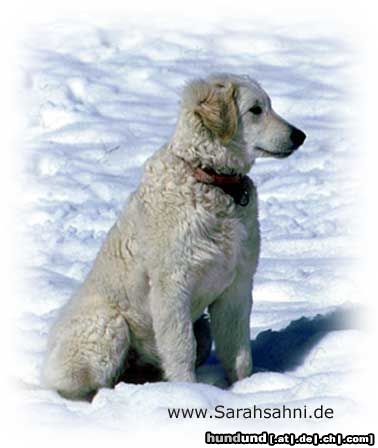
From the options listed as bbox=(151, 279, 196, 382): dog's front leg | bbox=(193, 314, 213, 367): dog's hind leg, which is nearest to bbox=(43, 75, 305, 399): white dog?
bbox=(151, 279, 196, 382): dog's front leg

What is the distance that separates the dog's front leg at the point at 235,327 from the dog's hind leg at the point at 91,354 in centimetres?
55

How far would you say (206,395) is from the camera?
19.9 ft

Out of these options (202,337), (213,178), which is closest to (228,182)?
(213,178)

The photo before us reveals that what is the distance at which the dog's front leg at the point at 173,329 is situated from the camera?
20.8ft

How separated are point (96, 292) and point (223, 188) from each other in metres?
0.95

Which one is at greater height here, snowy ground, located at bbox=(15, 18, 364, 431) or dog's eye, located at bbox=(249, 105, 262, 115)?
dog's eye, located at bbox=(249, 105, 262, 115)

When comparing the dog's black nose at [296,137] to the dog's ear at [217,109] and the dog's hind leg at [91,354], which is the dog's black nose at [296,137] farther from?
the dog's hind leg at [91,354]

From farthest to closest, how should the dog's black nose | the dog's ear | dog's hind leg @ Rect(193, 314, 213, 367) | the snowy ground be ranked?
1. dog's hind leg @ Rect(193, 314, 213, 367)
2. the dog's black nose
3. the dog's ear
4. the snowy ground

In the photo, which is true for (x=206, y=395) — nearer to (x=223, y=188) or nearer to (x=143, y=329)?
(x=143, y=329)

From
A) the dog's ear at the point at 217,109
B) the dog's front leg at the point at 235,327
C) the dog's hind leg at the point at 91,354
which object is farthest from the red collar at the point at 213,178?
the dog's hind leg at the point at 91,354

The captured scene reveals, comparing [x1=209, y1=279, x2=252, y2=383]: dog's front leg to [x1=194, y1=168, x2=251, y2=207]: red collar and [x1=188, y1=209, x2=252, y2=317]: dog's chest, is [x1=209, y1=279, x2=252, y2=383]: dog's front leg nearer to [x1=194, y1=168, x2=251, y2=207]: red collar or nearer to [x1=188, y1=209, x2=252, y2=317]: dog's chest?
[x1=188, y1=209, x2=252, y2=317]: dog's chest

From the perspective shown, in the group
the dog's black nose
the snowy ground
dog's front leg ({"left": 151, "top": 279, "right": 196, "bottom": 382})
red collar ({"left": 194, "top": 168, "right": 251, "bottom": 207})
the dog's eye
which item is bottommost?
the snowy ground

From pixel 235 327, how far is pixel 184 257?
0.59 meters

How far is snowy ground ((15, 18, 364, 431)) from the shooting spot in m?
6.32
